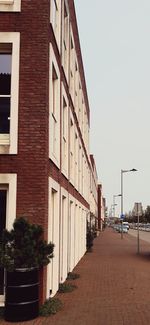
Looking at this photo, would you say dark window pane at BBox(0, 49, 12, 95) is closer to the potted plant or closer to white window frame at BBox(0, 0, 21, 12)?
white window frame at BBox(0, 0, 21, 12)

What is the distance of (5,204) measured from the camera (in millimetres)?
9430

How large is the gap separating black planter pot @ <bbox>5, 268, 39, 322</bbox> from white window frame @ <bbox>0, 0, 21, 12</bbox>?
536cm

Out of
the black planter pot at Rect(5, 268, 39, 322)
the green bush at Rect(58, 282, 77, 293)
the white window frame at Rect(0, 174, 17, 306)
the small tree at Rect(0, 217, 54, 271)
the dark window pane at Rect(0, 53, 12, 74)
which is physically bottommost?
the green bush at Rect(58, 282, 77, 293)

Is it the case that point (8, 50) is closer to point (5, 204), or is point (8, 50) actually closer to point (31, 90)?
point (31, 90)

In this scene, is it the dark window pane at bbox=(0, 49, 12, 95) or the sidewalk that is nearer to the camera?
the sidewalk

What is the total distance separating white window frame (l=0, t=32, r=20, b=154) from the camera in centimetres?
926

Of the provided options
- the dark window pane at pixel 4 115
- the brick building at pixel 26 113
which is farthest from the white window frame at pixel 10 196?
the dark window pane at pixel 4 115

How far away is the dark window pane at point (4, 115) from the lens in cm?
970

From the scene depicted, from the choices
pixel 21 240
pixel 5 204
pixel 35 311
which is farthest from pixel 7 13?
pixel 35 311

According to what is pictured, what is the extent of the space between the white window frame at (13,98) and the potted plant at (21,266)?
1571mm

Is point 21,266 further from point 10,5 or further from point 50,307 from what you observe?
point 10,5

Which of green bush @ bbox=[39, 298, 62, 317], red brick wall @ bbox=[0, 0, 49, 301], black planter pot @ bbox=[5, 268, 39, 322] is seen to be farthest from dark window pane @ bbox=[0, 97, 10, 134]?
green bush @ bbox=[39, 298, 62, 317]

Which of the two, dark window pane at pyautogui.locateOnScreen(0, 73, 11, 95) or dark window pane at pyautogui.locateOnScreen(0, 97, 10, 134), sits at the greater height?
dark window pane at pyautogui.locateOnScreen(0, 73, 11, 95)

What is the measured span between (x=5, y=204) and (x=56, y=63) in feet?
13.2
